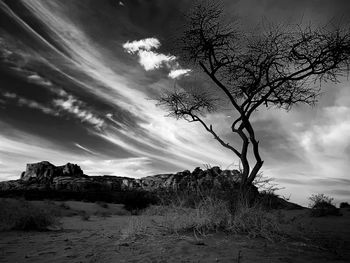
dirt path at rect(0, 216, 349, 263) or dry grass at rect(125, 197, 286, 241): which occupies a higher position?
dry grass at rect(125, 197, 286, 241)

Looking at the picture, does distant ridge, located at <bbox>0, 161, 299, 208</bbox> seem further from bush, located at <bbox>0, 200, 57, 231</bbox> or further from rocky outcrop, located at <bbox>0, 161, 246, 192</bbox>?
bush, located at <bbox>0, 200, 57, 231</bbox>

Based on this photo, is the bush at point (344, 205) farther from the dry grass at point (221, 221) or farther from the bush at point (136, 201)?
the dry grass at point (221, 221)

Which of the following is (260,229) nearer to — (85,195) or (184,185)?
(184,185)

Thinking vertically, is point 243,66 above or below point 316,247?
above

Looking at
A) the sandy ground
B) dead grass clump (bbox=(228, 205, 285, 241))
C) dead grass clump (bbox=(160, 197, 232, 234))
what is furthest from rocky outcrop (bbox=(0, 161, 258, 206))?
the sandy ground

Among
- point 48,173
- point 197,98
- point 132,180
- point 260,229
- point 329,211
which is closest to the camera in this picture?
point 260,229

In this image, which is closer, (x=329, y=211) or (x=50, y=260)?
(x=50, y=260)

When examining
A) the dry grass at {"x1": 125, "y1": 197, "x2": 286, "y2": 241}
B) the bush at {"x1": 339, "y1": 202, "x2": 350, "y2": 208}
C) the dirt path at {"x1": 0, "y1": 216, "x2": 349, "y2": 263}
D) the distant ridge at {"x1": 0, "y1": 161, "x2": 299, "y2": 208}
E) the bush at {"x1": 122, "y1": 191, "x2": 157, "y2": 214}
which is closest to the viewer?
Result: the dirt path at {"x1": 0, "y1": 216, "x2": 349, "y2": 263}

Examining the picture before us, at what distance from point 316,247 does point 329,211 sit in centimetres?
985

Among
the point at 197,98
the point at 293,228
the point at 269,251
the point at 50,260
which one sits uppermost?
the point at 197,98

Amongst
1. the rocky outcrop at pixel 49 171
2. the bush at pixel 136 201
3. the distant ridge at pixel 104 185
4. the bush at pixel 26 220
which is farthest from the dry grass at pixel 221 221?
the rocky outcrop at pixel 49 171

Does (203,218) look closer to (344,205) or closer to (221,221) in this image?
(221,221)

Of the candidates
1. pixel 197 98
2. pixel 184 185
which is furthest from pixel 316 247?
pixel 197 98

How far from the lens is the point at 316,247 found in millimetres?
4816
